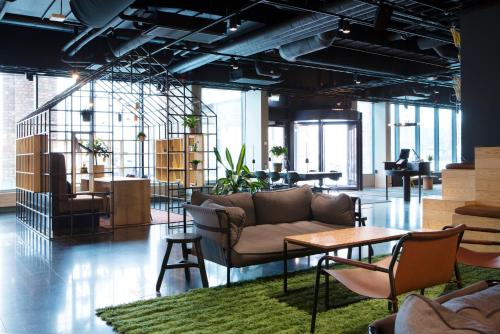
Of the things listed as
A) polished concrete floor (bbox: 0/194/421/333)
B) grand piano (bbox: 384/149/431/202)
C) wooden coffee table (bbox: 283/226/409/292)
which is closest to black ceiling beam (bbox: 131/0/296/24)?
polished concrete floor (bbox: 0/194/421/333)

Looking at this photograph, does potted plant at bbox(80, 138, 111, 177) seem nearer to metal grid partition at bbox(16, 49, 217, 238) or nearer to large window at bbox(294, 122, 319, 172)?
metal grid partition at bbox(16, 49, 217, 238)

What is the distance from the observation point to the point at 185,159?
9625mm

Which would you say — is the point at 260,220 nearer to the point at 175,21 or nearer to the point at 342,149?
the point at 175,21

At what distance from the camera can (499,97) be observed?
633 cm

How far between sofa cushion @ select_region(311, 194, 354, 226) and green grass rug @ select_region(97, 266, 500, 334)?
3.16ft

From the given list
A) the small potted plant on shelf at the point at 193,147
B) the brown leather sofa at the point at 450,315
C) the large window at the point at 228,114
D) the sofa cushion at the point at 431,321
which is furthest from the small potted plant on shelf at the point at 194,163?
the sofa cushion at the point at 431,321

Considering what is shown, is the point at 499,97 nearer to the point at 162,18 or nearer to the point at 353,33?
the point at 353,33

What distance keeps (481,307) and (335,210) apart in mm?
4039

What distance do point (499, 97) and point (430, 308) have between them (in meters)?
6.12

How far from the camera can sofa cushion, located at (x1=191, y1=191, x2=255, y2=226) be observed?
509 cm

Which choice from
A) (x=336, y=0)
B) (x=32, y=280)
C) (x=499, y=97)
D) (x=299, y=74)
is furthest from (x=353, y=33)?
(x=32, y=280)

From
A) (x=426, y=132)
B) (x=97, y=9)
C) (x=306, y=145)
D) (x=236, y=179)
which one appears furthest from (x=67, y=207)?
(x=426, y=132)

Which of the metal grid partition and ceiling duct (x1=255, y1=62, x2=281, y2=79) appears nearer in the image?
the metal grid partition

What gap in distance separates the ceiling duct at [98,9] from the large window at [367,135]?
14.6m
